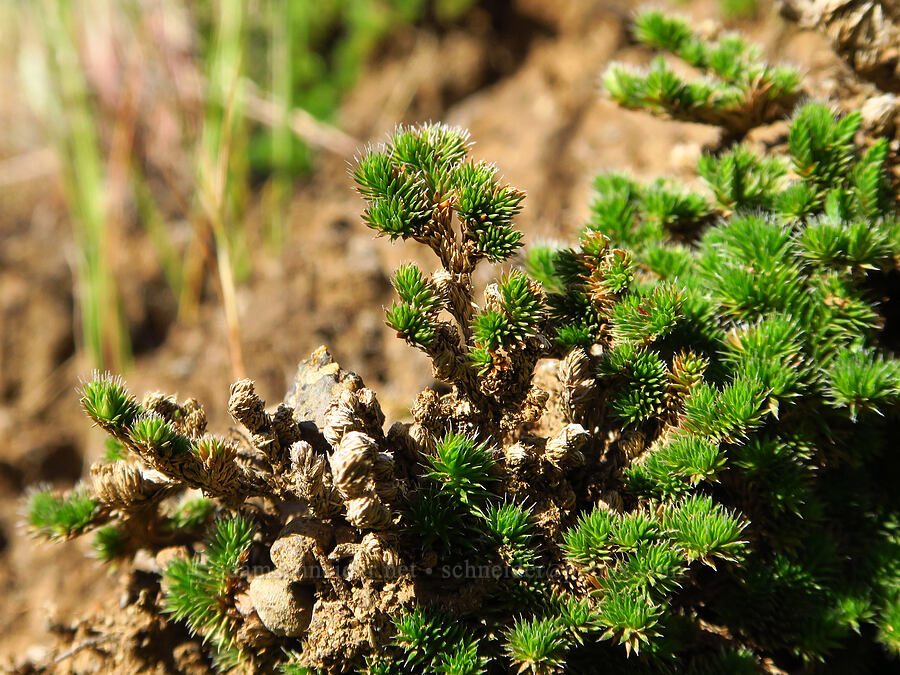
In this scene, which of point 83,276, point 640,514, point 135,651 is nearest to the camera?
point 640,514

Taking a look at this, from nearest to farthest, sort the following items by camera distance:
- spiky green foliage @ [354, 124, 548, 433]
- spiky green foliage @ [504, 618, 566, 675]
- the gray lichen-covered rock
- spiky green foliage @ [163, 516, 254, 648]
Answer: spiky green foliage @ [504, 618, 566, 675], spiky green foliage @ [354, 124, 548, 433], spiky green foliage @ [163, 516, 254, 648], the gray lichen-covered rock

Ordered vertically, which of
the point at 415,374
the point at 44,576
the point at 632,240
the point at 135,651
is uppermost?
the point at 415,374

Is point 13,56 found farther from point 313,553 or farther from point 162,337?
point 313,553

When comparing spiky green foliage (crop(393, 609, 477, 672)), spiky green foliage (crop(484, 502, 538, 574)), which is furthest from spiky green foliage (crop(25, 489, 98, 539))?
spiky green foliage (crop(484, 502, 538, 574))

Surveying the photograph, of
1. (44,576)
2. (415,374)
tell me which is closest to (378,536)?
(415,374)

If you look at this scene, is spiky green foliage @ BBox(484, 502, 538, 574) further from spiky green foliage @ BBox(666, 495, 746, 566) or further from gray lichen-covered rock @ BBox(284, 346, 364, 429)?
gray lichen-covered rock @ BBox(284, 346, 364, 429)

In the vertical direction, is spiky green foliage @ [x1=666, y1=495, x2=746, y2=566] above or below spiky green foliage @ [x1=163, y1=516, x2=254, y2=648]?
below

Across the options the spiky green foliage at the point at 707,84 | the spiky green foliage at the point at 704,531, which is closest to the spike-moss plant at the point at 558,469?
the spiky green foliage at the point at 704,531

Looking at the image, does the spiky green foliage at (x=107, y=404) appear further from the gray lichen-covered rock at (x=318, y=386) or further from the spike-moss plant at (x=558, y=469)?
the gray lichen-covered rock at (x=318, y=386)
